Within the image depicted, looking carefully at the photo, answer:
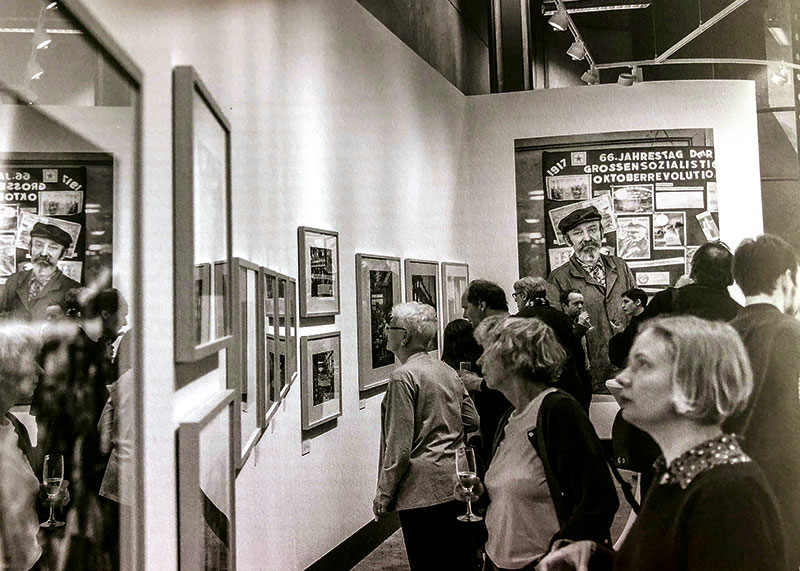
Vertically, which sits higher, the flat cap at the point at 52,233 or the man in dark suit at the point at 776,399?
the flat cap at the point at 52,233

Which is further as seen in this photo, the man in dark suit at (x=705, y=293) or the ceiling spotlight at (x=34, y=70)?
the man in dark suit at (x=705, y=293)

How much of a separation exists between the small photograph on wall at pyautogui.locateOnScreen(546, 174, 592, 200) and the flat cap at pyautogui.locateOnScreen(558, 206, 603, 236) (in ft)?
0.21

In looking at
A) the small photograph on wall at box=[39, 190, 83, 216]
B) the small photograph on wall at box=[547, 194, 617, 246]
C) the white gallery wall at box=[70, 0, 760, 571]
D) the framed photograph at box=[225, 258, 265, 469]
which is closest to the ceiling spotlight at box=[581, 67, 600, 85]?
the white gallery wall at box=[70, 0, 760, 571]

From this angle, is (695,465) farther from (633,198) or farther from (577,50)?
(577,50)

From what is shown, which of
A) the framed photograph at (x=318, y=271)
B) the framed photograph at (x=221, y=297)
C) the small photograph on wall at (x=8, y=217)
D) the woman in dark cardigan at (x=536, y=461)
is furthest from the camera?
the framed photograph at (x=318, y=271)

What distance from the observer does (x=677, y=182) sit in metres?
2.80

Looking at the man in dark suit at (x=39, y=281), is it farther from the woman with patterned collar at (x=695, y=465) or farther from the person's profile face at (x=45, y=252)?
the woman with patterned collar at (x=695, y=465)

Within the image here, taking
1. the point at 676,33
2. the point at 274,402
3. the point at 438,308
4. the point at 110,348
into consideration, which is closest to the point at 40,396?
the point at 110,348

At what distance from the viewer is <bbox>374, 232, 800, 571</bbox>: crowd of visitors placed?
130 centimetres

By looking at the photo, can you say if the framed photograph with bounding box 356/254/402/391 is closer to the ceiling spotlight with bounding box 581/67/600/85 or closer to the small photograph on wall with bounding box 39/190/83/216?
the ceiling spotlight with bounding box 581/67/600/85

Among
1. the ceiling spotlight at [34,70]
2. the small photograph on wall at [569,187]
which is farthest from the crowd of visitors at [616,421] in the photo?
the ceiling spotlight at [34,70]

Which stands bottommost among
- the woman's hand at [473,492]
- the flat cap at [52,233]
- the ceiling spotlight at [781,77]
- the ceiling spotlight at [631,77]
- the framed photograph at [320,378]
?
the woman's hand at [473,492]

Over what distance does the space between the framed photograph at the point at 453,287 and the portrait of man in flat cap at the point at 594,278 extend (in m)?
0.51

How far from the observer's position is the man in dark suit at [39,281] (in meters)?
0.91
